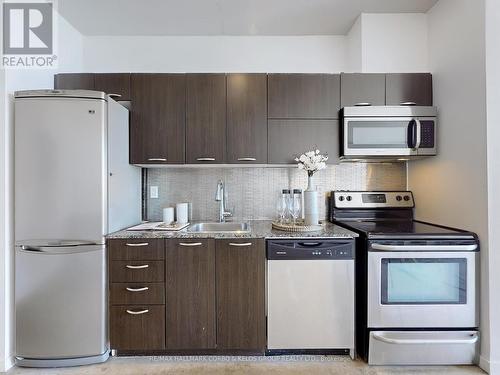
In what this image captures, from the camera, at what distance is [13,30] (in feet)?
6.78

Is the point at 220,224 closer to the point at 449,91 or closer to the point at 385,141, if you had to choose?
the point at 385,141

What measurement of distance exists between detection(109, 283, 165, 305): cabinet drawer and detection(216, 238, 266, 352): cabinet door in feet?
1.48

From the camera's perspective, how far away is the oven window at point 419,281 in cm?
193

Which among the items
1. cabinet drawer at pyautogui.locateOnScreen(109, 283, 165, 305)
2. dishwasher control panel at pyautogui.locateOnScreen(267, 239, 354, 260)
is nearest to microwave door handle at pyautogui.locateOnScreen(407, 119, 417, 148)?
dishwasher control panel at pyautogui.locateOnScreen(267, 239, 354, 260)

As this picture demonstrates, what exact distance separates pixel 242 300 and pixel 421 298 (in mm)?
1245

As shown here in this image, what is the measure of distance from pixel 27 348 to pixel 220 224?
1628mm

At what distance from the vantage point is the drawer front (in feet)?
6.57

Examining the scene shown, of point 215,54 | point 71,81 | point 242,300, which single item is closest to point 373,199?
point 242,300

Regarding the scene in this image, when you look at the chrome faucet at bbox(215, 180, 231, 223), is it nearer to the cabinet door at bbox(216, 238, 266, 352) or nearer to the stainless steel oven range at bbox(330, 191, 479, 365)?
the cabinet door at bbox(216, 238, 266, 352)

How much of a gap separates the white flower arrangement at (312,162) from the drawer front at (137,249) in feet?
4.13

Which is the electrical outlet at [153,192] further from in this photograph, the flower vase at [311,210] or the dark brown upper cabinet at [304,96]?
the flower vase at [311,210]

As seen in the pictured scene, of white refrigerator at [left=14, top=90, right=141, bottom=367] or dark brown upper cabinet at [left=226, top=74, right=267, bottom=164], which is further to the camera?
dark brown upper cabinet at [left=226, top=74, right=267, bottom=164]

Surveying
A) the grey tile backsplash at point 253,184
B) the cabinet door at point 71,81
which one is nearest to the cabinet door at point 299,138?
the grey tile backsplash at point 253,184

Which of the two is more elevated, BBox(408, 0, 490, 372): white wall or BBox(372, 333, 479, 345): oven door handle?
BBox(408, 0, 490, 372): white wall
